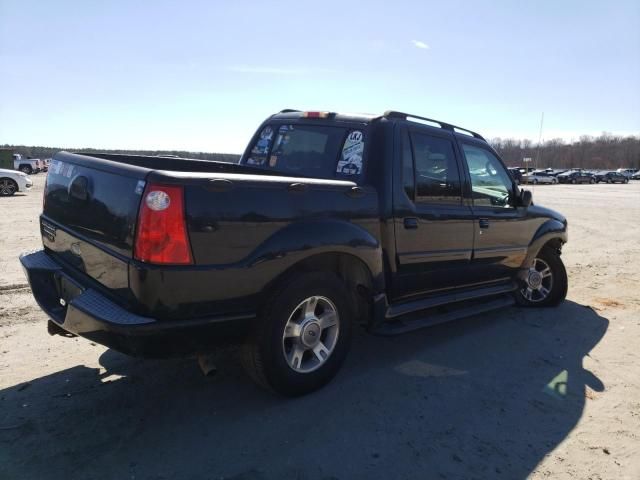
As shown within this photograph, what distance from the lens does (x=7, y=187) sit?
736 inches

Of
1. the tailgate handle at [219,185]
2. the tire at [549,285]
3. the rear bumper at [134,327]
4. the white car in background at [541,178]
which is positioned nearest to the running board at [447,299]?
the tire at [549,285]

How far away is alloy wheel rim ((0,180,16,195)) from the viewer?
1858 centimetres

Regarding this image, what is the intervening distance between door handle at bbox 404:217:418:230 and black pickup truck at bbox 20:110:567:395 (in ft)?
0.05

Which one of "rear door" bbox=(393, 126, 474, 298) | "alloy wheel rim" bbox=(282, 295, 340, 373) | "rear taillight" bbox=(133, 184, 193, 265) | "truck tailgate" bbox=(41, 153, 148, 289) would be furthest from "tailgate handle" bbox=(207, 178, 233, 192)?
"rear door" bbox=(393, 126, 474, 298)

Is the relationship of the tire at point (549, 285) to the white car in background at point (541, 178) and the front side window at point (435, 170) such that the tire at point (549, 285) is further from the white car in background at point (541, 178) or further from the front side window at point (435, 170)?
the white car in background at point (541, 178)

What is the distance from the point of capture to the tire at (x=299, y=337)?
120 inches

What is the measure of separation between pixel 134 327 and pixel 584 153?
145m

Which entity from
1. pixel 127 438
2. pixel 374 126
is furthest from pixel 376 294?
pixel 127 438

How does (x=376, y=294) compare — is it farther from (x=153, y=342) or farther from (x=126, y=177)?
(x=126, y=177)

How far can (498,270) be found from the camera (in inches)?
199

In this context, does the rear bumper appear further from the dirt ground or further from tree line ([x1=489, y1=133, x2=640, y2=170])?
tree line ([x1=489, y1=133, x2=640, y2=170])

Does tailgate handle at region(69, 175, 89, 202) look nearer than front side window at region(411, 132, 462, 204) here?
Yes

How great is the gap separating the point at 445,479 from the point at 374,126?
8.31 ft

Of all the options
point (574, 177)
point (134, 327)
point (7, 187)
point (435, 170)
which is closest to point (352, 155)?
point (435, 170)
